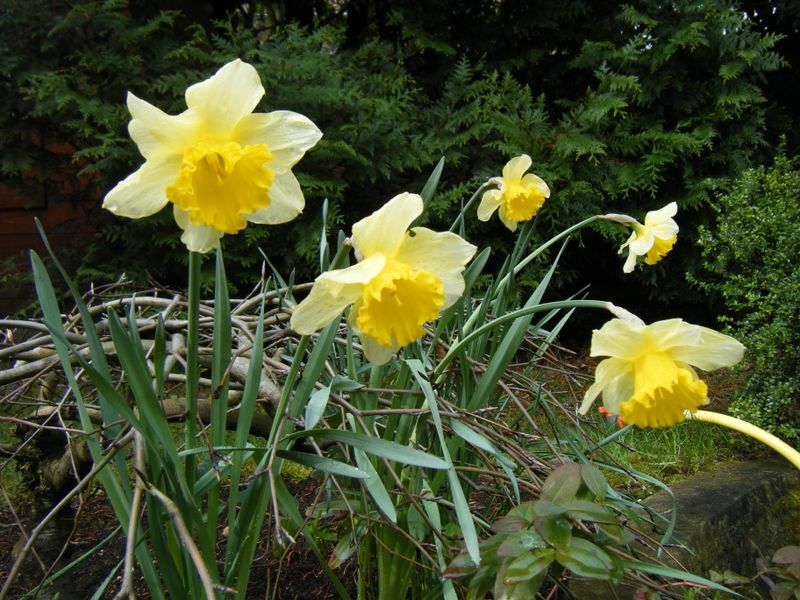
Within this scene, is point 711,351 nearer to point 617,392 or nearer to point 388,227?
point 617,392

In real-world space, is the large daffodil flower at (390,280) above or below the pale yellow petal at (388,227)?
below

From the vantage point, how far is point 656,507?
1729 mm

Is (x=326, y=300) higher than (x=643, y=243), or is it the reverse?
(x=326, y=300)

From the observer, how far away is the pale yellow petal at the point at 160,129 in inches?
31.4

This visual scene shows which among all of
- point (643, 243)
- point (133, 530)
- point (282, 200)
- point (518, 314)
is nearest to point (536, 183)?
point (643, 243)

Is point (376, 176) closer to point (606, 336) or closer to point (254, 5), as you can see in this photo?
point (254, 5)

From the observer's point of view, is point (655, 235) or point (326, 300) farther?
point (655, 235)

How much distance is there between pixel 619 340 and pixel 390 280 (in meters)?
0.33

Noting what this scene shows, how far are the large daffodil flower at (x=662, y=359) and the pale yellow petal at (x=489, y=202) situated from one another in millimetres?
836

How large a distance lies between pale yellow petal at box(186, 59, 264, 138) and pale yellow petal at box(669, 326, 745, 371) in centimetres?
64

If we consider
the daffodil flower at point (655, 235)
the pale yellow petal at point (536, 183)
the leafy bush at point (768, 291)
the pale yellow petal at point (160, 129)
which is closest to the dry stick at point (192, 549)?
the pale yellow petal at point (160, 129)

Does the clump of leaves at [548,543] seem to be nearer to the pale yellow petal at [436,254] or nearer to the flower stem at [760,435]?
the pale yellow petal at [436,254]

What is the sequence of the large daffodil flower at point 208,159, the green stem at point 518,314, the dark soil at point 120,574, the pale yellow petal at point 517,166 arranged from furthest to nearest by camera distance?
1. the pale yellow petal at point 517,166
2. the dark soil at point 120,574
3. the green stem at point 518,314
4. the large daffodil flower at point 208,159

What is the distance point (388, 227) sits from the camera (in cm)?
88
